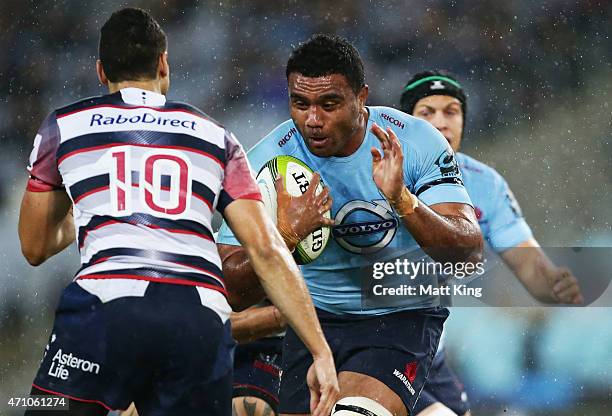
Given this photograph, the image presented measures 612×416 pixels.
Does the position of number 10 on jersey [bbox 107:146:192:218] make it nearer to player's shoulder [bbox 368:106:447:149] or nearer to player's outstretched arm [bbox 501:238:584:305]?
player's shoulder [bbox 368:106:447:149]

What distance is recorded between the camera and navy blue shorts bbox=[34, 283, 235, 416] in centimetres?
292

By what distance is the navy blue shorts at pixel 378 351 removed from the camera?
4.29m

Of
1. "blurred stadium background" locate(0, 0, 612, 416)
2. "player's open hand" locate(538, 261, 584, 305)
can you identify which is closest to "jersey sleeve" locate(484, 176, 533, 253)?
"player's open hand" locate(538, 261, 584, 305)

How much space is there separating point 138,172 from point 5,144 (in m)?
6.23

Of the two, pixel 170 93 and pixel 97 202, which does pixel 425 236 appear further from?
pixel 170 93

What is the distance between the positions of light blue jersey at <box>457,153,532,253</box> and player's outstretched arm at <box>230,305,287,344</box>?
207 centimetres

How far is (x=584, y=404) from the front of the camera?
8336 mm

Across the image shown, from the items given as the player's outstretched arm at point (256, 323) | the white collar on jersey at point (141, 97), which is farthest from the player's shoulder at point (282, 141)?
the white collar on jersey at point (141, 97)

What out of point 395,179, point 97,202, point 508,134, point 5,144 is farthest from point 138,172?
point 508,134

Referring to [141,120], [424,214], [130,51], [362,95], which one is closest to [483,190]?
[362,95]

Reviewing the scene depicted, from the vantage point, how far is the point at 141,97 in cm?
322

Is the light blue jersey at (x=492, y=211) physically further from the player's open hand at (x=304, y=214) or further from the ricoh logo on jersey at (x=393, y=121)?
the player's open hand at (x=304, y=214)

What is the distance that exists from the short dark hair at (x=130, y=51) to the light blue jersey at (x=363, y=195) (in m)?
1.37

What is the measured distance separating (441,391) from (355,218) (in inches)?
54.7
